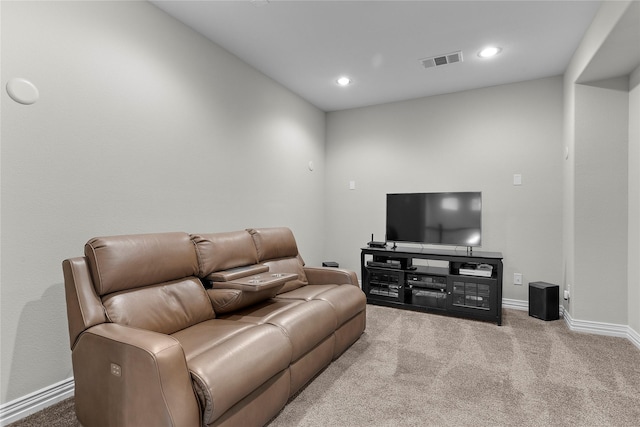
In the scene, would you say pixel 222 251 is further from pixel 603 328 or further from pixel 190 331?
pixel 603 328

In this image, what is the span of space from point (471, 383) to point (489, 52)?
2.85 meters

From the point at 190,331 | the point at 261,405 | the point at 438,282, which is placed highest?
the point at 190,331

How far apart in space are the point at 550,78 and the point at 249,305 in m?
3.95

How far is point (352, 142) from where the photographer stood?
4.80 m

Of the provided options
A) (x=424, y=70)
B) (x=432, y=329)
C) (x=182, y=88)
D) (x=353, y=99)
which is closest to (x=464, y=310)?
(x=432, y=329)

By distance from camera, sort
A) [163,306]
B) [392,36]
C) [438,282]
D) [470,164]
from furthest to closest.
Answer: [470,164], [438,282], [392,36], [163,306]

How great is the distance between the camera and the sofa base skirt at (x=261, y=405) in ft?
4.81

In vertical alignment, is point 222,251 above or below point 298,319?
above

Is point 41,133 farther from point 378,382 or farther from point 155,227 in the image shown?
point 378,382

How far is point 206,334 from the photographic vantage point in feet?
5.81

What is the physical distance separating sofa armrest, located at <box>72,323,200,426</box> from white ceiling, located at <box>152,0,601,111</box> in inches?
91.1

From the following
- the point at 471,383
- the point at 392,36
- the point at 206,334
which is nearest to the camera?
the point at 206,334

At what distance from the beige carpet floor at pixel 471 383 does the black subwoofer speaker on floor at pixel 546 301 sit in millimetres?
263

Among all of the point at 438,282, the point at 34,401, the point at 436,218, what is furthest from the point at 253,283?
the point at 436,218
